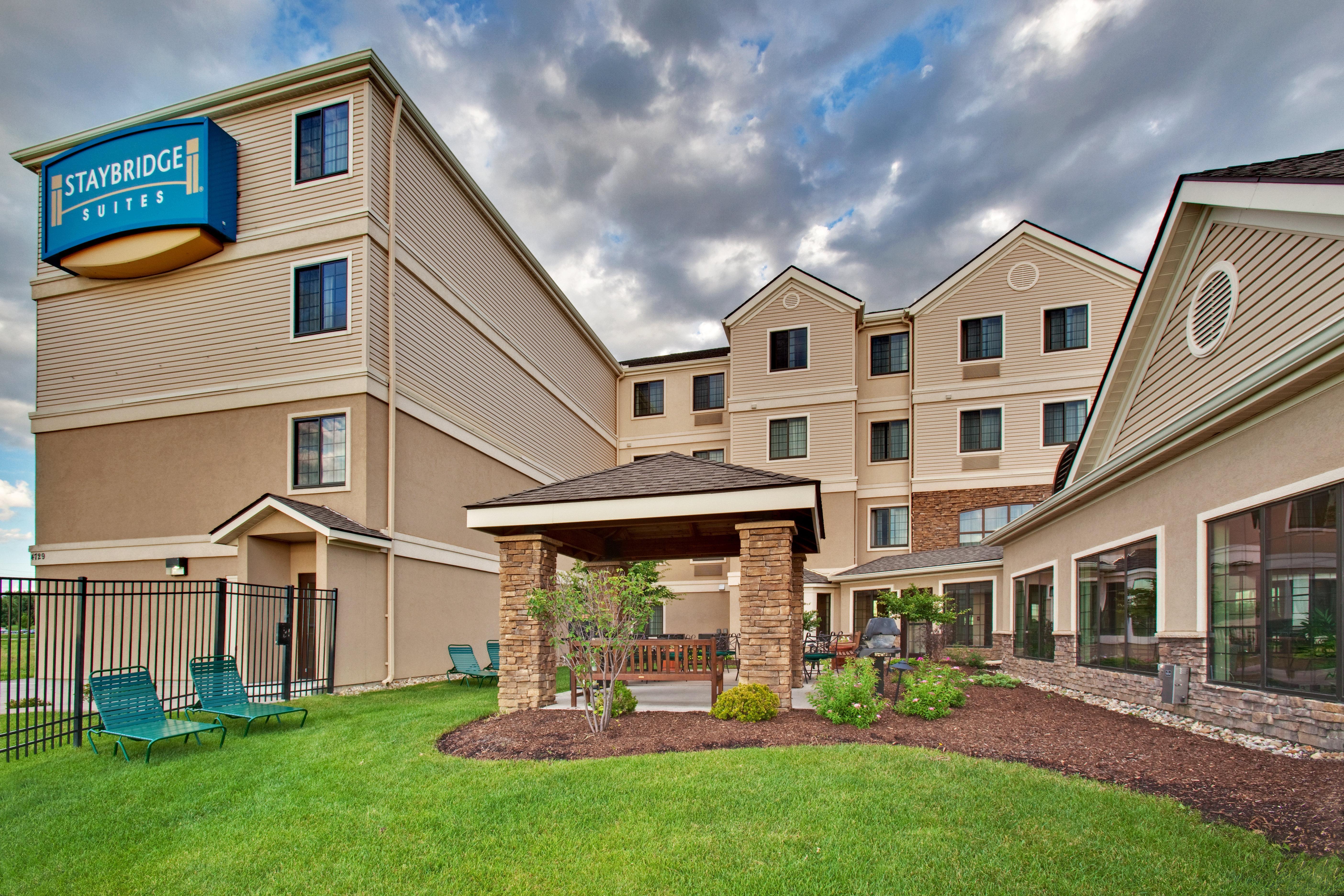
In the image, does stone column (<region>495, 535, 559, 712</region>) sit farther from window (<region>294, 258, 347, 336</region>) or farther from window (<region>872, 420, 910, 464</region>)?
window (<region>872, 420, 910, 464</region>)

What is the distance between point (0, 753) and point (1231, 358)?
14.9 metres

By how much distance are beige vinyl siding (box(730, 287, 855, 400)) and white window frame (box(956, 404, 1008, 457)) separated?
3580mm

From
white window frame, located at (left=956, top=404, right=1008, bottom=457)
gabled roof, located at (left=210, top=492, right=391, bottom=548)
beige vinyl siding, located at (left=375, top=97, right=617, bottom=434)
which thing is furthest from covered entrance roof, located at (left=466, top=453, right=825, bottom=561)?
white window frame, located at (left=956, top=404, right=1008, bottom=457)

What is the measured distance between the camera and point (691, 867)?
455 cm

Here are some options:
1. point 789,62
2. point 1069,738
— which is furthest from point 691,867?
point 789,62

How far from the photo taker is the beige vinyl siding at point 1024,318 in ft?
71.8

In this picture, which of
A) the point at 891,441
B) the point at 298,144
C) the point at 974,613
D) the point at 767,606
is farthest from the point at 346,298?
the point at 891,441

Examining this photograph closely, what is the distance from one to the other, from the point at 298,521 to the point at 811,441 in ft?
53.2

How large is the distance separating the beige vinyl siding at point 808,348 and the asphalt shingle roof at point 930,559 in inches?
238

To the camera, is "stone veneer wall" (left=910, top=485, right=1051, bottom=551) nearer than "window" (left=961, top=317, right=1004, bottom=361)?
Yes

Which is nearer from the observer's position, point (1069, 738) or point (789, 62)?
point (1069, 738)

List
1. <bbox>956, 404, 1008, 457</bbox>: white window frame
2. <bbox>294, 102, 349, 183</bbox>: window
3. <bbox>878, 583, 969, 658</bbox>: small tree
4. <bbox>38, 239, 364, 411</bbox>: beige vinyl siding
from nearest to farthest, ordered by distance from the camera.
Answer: <bbox>38, 239, 364, 411</bbox>: beige vinyl siding < <bbox>294, 102, 349, 183</bbox>: window < <bbox>878, 583, 969, 658</bbox>: small tree < <bbox>956, 404, 1008, 457</bbox>: white window frame

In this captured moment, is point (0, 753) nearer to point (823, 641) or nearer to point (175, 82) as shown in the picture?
point (175, 82)

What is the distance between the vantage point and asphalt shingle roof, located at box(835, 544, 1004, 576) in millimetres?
18281
